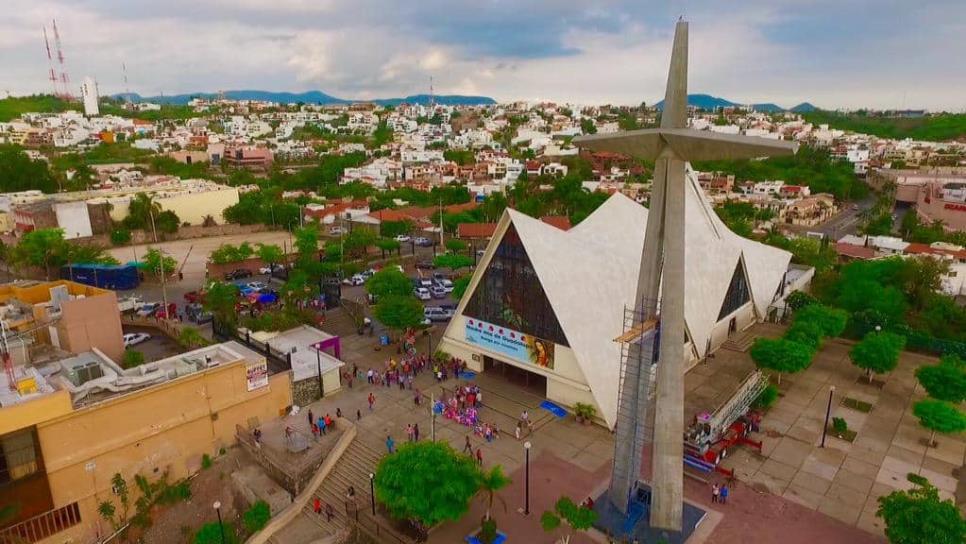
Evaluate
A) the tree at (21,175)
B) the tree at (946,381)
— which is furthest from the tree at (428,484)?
the tree at (21,175)

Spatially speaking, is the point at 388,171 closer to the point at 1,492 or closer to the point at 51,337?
the point at 51,337

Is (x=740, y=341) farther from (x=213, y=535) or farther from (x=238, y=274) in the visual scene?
(x=238, y=274)

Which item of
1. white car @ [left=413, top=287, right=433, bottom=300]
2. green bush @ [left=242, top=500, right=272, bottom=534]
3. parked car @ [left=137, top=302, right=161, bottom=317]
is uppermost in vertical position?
parked car @ [left=137, top=302, right=161, bottom=317]

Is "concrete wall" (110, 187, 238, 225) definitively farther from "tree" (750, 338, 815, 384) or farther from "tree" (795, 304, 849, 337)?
"tree" (795, 304, 849, 337)

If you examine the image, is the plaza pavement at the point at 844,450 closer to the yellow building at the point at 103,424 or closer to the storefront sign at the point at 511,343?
the storefront sign at the point at 511,343

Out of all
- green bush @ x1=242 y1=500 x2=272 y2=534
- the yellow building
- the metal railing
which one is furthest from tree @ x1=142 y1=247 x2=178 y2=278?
green bush @ x1=242 y1=500 x2=272 y2=534

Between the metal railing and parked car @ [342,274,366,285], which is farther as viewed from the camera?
parked car @ [342,274,366,285]

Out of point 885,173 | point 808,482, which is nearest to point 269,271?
point 808,482
